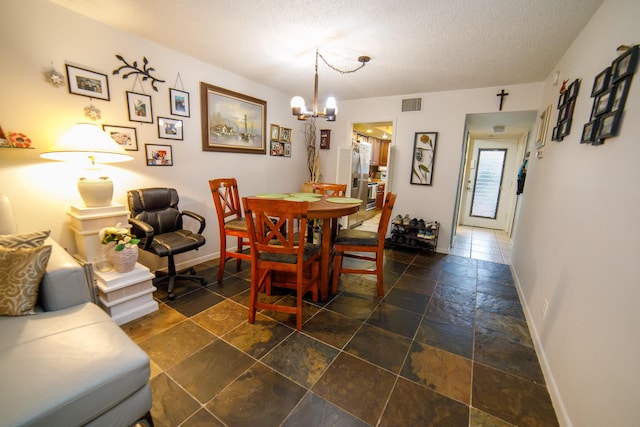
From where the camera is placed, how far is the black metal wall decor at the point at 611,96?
1.13 m

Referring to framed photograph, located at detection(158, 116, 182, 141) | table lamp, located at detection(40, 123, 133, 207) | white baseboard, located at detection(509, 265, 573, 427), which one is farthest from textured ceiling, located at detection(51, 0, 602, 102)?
white baseboard, located at detection(509, 265, 573, 427)

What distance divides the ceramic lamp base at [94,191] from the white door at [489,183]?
622 centimetres

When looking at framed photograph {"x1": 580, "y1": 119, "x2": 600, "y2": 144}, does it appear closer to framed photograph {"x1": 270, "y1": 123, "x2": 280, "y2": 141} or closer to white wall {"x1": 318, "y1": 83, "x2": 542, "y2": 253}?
white wall {"x1": 318, "y1": 83, "x2": 542, "y2": 253}

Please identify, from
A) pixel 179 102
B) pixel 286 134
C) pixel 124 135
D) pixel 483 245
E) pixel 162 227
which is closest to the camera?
pixel 124 135

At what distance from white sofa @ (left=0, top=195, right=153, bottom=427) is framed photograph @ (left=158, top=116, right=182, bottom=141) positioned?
1.78m

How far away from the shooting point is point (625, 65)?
3.77 feet

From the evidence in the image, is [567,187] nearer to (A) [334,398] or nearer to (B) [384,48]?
(B) [384,48]

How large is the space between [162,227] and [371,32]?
2620 mm

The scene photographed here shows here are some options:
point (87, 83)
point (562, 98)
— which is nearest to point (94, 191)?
point (87, 83)

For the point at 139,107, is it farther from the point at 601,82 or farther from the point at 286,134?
the point at 601,82

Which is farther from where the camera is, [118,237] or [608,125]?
[118,237]

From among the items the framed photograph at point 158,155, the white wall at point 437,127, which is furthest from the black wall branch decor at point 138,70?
the white wall at point 437,127

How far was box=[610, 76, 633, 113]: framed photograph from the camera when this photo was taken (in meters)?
1.14

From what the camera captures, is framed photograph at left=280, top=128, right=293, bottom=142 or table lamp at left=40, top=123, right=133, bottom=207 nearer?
table lamp at left=40, top=123, right=133, bottom=207
